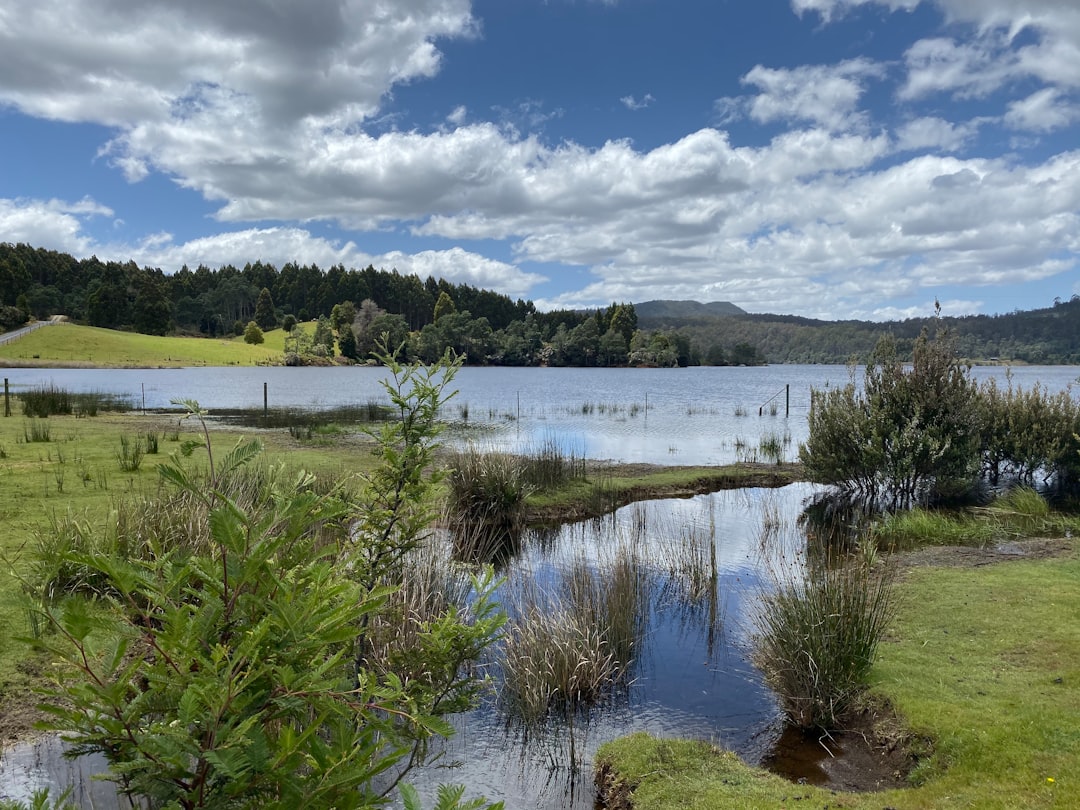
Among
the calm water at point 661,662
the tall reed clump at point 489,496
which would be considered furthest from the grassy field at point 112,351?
the tall reed clump at point 489,496

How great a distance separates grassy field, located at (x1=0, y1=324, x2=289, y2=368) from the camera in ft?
260

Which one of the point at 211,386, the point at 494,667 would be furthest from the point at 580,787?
the point at 211,386

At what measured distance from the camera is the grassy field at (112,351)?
79.3 m

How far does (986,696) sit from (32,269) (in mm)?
148638

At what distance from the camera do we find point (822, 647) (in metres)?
6.26

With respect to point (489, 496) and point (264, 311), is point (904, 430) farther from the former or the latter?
point (264, 311)

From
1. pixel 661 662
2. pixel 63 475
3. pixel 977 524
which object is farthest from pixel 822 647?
pixel 63 475

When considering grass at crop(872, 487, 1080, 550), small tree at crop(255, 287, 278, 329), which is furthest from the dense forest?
grass at crop(872, 487, 1080, 550)

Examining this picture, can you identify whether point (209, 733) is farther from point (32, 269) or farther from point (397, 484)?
point (32, 269)

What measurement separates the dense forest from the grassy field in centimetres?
832

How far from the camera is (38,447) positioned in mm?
17000

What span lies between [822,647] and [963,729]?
1165 mm

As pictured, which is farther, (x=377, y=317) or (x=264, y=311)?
(x=264, y=311)

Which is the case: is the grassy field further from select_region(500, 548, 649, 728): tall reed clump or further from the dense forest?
select_region(500, 548, 649, 728): tall reed clump
